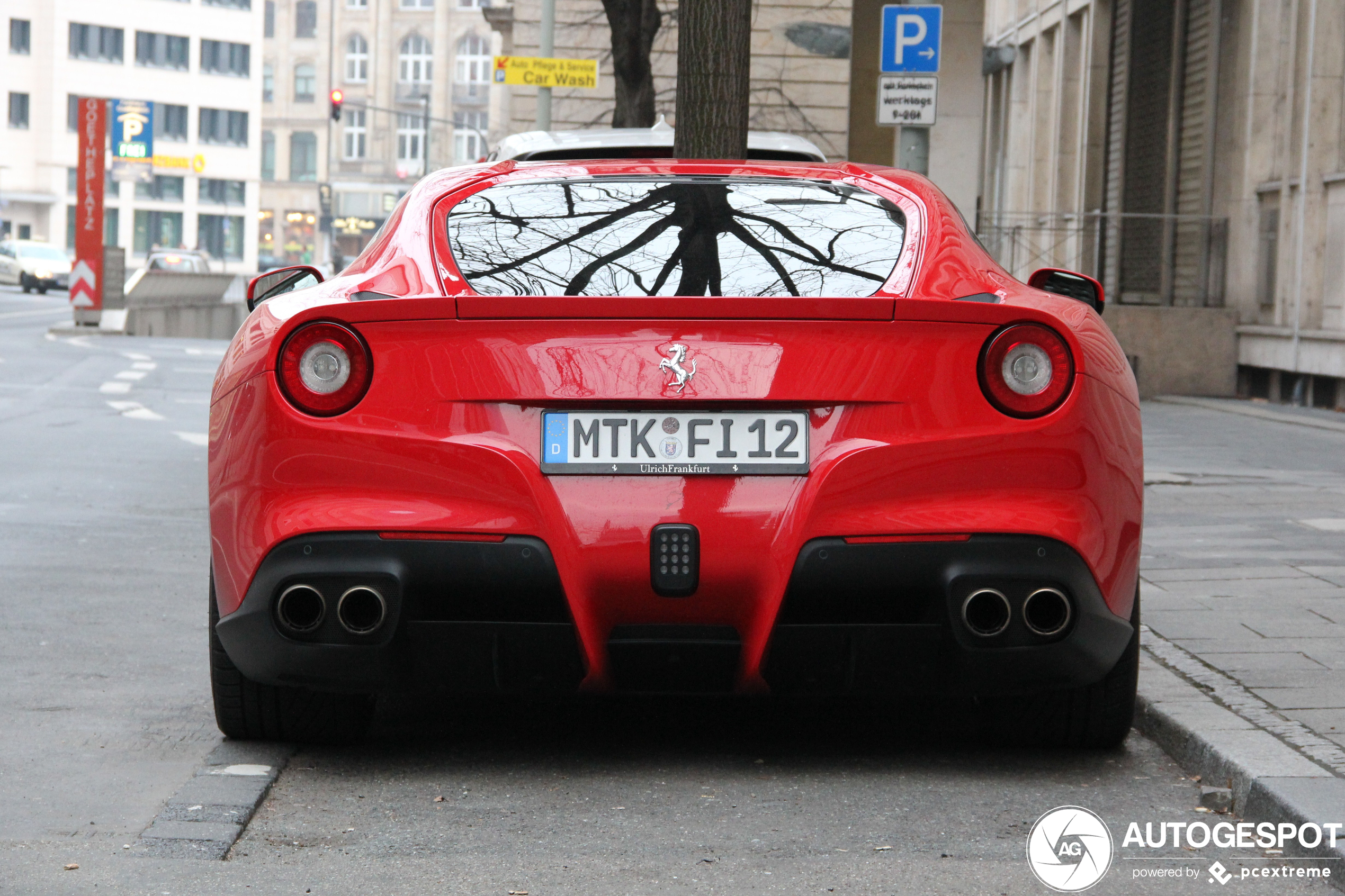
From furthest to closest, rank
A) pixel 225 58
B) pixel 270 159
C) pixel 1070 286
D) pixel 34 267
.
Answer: pixel 270 159
pixel 225 58
pixel 34 267
pixel 1070 286

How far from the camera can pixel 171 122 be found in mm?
90875

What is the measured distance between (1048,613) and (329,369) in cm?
159

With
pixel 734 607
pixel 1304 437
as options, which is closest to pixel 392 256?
pixel 734 607

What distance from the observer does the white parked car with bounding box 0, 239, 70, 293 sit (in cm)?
5528

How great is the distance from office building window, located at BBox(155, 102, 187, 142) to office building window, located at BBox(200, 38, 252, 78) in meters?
2.55

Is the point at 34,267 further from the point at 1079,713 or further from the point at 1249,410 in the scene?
the point at 1079,713

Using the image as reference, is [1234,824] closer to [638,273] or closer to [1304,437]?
[638,273]

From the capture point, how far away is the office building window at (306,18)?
108m

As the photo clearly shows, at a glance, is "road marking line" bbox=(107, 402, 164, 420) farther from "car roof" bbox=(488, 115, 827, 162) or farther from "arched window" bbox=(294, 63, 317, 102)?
"arched window" bbox=(294, 63, 317, 102)

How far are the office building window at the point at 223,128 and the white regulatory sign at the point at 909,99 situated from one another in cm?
A: 8462

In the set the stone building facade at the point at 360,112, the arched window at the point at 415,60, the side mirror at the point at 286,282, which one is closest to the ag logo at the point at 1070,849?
the side mirror at the point at 286,282

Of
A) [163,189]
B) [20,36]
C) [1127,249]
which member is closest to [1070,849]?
[1127,249]

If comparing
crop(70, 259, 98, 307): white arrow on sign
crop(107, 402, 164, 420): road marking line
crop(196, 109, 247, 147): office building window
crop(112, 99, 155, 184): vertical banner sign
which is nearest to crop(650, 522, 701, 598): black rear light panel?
crop(107, 402, 164, 420): road marking line

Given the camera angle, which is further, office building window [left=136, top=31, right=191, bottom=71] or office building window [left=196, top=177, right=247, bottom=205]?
office building window [left=196, top=177, right=247, bottom=205]
